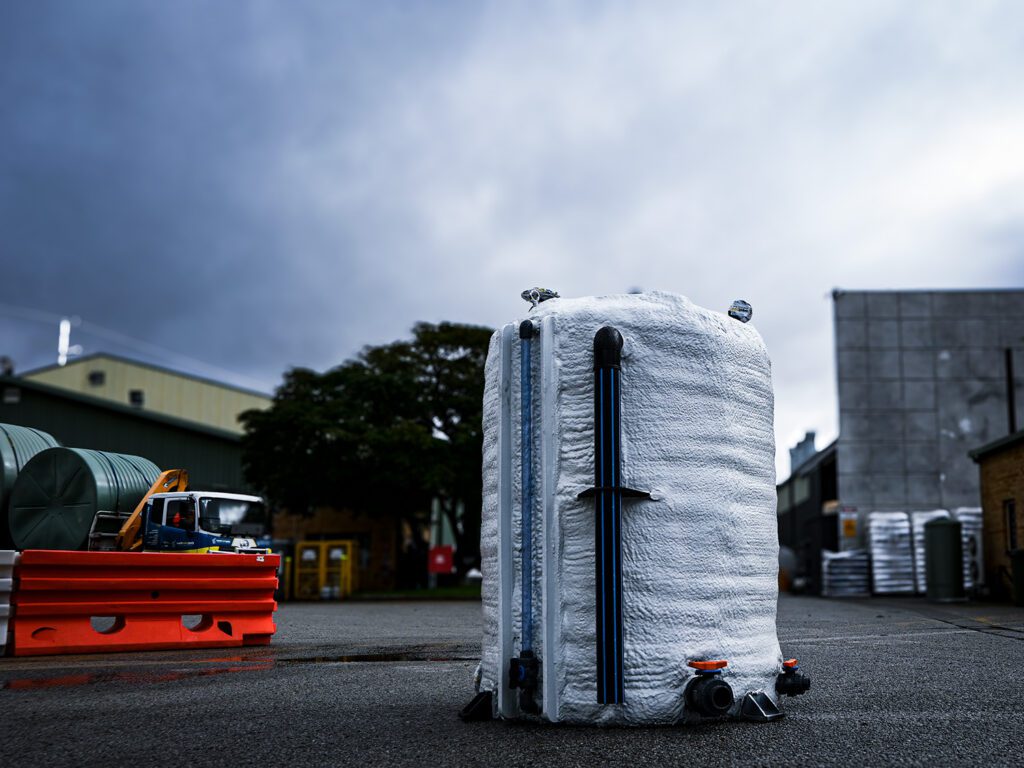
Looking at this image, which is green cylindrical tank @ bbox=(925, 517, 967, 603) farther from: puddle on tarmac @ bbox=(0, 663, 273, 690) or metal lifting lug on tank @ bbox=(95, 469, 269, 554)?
puddle on tarmac @ bbox=(0, 663, 273, 690)

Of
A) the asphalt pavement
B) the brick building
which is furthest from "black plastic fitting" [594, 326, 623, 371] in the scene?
the brick building

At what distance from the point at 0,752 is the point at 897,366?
3205 cm

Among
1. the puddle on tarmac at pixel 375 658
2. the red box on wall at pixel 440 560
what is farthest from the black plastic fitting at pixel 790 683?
the red box on wall at pixel 440 560

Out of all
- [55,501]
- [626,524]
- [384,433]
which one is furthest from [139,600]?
[384,433]

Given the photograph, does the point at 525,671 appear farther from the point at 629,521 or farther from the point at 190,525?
the point at 190,525

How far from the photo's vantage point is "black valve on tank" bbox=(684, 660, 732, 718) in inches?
210

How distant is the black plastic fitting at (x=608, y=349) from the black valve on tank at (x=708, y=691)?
1556 millimetres

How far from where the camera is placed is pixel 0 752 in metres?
4.99

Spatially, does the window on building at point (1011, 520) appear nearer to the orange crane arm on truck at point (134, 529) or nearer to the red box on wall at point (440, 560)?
the red box on wall at point (440, 560)

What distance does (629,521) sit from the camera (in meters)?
5.50

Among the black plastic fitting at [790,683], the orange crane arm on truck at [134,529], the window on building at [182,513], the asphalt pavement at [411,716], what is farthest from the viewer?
the window on building at [182,513]

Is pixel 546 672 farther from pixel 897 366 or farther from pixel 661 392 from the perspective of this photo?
→ pixel 897 366

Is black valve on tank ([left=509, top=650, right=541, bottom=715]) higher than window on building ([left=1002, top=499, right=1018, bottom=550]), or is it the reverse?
window on building ([left=1002, top=499, right=1018, bottom=550])

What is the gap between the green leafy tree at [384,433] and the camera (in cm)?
3203
